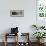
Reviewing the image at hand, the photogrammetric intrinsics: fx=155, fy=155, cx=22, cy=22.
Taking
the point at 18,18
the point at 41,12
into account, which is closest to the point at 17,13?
the point at 18,18

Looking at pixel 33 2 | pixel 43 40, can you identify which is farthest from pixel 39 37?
pixel 33 2

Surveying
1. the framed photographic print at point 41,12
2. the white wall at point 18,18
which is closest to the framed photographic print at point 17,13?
the white wall at point 18,18

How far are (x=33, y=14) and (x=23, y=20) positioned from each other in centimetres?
50

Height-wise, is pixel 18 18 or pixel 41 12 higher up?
pixel 41 12

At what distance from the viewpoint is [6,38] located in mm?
6633

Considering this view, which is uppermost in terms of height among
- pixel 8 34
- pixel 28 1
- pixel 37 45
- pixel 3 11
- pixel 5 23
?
pixel 28 1

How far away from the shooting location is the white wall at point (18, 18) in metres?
6.65

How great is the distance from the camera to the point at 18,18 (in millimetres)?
6707

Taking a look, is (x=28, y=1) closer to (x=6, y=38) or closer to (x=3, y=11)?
(x=3, y=11)

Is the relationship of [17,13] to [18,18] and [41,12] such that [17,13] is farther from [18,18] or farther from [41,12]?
[41,12]

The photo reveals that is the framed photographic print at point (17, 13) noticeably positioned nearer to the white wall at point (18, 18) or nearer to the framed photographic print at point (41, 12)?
the white wall at point (18, 18)

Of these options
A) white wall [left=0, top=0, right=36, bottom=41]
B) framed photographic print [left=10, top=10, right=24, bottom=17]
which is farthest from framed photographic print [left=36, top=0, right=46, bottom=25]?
framed photographic print [left=10, top=10, right=24, bottom=17]

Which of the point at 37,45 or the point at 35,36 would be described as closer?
the point at 37,45

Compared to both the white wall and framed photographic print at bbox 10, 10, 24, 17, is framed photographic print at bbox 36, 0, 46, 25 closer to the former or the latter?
the white wall
